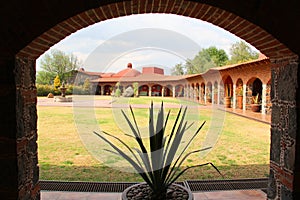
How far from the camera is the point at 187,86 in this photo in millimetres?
21141

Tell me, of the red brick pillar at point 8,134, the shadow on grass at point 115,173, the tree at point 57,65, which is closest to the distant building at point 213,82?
the tree at point 57,65

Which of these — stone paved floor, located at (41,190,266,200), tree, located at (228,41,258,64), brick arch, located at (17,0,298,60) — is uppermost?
tree, located at (228,41,258,64)

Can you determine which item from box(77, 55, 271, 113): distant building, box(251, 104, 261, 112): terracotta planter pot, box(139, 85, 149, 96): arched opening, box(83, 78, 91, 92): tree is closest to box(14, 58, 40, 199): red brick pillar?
box(77, 55, 271, 113): distant building

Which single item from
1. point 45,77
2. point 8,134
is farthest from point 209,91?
point 45,77

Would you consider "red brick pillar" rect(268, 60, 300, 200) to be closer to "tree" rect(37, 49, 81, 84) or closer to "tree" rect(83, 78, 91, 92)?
"tree" rect(83, 78, 91, 92)

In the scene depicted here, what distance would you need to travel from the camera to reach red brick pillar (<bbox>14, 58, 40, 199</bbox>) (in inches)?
60.0

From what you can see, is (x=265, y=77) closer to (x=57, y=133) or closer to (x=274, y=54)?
(x=57, y=133)

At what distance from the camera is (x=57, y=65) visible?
3058 centimetres

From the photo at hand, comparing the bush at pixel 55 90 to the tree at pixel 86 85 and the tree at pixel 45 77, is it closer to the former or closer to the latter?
the tree at pixel 86 85

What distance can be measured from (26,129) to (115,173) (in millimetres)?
1873

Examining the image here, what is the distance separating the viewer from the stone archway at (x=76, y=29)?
146 cm

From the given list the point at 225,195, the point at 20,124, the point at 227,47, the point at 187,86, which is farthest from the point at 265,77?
the point at 227,47

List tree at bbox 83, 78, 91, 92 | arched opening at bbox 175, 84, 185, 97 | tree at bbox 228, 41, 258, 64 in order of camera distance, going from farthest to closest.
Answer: tree at bbox 228, 41, 258, 64 → tree at bbox 83, 78, 91, 92 → arched opening at bbox 175, 84, 185, 97

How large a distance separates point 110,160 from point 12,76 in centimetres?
274
